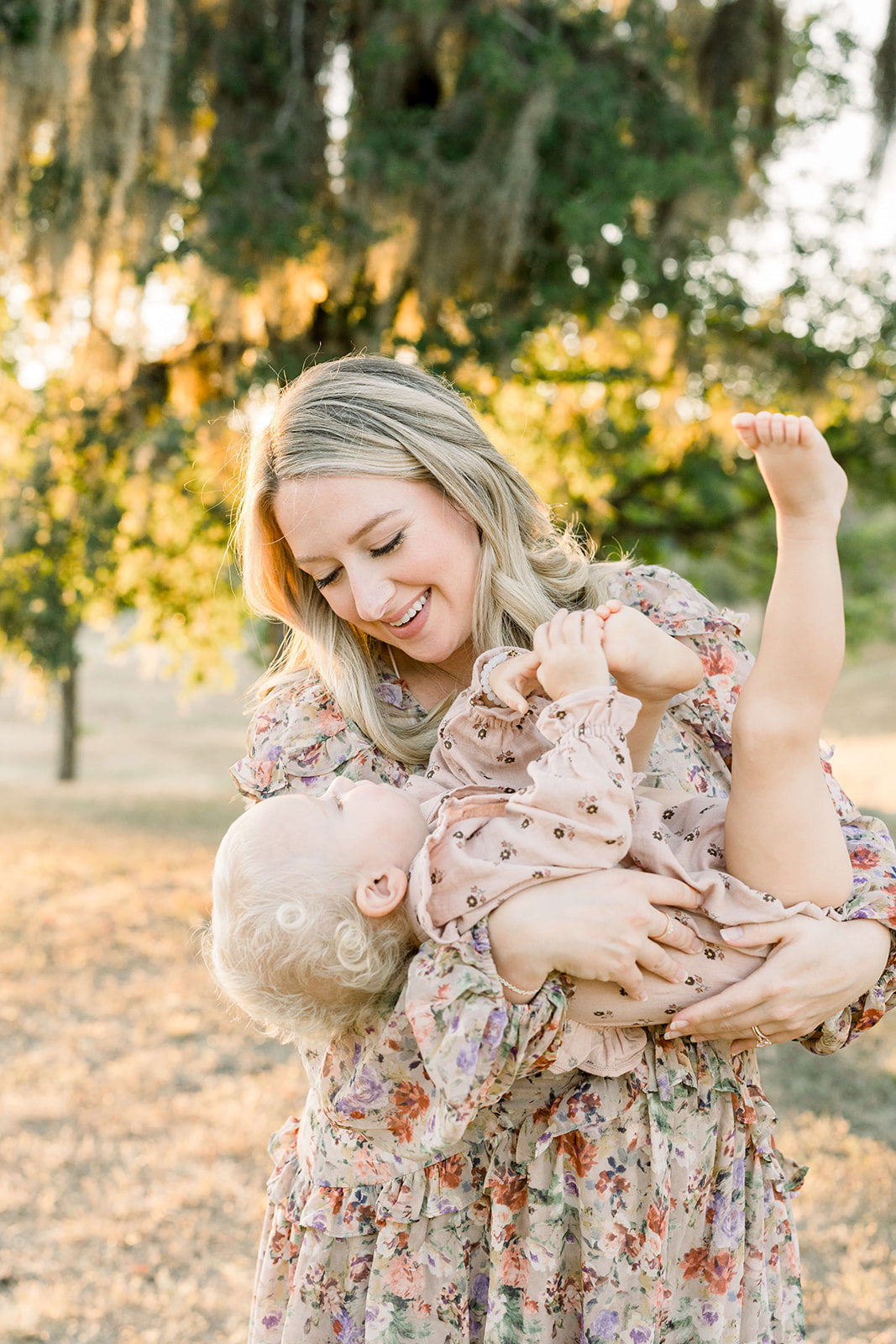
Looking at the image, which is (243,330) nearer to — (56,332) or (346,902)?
(56,332)

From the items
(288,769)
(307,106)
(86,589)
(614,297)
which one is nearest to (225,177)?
(307,106)

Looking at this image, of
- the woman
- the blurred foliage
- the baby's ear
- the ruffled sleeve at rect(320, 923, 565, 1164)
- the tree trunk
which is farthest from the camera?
the tree trunk

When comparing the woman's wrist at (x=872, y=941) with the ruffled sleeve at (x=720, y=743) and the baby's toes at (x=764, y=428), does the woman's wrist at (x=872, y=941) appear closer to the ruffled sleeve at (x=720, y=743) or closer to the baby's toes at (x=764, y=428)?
the ruffled sleeve at (x=720, y=743)

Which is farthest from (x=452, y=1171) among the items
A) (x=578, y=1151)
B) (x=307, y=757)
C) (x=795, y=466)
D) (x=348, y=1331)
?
(x=795, y=466)

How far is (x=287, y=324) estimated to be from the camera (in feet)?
21.3

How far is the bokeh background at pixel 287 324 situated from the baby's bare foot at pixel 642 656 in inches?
74.8

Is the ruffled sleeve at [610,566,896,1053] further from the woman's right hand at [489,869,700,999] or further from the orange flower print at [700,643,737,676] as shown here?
the woman's right hand at [489,869,700,999]

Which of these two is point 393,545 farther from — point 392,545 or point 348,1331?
point 348,1331

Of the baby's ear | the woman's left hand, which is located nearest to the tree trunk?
the baby's ear

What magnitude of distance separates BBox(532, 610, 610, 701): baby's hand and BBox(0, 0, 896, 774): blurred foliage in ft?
12.1

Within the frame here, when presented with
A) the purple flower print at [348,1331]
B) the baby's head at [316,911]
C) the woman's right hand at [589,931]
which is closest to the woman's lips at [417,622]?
the baby's head at [316,911]

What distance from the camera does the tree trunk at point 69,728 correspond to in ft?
47.8

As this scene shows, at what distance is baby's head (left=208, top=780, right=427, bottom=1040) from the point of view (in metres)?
1.59

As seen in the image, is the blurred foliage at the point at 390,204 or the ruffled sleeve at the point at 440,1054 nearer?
the ruffled sleeve at the point at 440,1054
